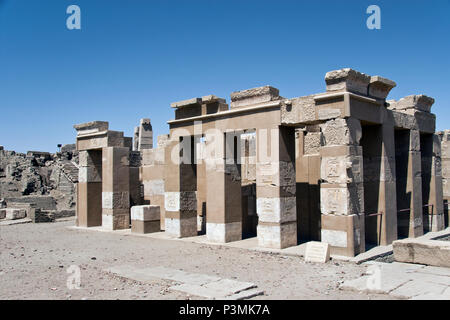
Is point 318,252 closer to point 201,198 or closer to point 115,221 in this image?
point 201,198

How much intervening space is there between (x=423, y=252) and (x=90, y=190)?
1119 cm

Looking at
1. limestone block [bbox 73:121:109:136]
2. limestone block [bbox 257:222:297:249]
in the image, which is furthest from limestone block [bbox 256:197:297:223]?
limestone block [bbox 73:121:109:136]

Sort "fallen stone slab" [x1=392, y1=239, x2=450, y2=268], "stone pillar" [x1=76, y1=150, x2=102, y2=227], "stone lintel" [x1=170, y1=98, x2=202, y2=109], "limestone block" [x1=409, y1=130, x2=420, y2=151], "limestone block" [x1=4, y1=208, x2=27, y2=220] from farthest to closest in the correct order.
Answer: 1. "limestone block" [x1=4, y1=208, x2=27, y2=220]
2. "stone pillar" [x1=76, y1=150, x2=102, y2=227]
3. "stone lintel" [x1=170, y1=98, x2=202, y2=109]
4. "limestone block" [x1=409, y1=130, x2=420, y2=151]
5. "fallen stone slab" [x1=392, y1=239, x2=450, y2=268]

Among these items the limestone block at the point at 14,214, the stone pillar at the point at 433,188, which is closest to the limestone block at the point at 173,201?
the stone pillar at the point at 433,188

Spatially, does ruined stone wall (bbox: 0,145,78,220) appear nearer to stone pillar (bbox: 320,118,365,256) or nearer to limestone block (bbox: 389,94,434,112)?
→ stone pillar (bbox: 320,118,365,256)

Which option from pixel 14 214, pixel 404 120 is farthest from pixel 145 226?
pixel 14 214

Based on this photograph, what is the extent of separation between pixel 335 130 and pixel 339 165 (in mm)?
722

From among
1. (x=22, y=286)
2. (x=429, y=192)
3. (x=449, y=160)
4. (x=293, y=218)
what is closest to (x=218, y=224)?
(x=293, y=218)

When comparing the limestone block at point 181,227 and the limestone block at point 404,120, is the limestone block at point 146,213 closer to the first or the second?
the limestone block at point 181,227

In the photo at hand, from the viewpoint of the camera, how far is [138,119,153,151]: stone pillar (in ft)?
74.4

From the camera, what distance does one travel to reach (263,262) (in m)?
8.22

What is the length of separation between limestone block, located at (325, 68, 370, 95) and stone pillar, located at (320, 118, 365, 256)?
678 millimetres

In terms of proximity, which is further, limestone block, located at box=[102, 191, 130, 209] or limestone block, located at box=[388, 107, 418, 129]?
limestone block, located at box=[102, 191, 130, 209]
